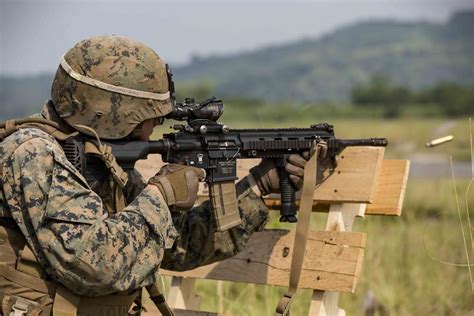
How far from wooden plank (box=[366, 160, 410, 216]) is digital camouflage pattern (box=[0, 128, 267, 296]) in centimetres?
131

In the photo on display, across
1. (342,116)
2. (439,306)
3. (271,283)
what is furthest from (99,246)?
(342,116)

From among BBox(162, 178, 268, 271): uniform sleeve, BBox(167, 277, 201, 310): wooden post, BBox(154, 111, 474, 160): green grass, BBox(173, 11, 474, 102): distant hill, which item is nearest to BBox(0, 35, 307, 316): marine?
BBox(162, 178, 268, 271): uniform sleeve

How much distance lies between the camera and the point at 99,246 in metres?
3.41

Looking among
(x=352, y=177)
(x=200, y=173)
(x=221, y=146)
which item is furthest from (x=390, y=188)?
(x=200, y=173)

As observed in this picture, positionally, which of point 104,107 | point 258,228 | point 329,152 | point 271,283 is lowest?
point 271,283

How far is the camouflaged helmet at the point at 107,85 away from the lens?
146 inches

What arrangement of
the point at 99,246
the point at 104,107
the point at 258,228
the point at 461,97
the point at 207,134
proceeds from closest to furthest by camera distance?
the point at 99,246, the point at 104,107, the point at 207,134, the point at 258,228, the point at 461,97

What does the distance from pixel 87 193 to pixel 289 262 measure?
137 centimetres

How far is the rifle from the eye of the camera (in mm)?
3951

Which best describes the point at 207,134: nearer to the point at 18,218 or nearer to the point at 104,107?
the point at 104,107

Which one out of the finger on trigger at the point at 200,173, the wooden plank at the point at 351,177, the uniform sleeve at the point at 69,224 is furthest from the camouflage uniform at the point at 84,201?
the wooden plank at the point at 351,177

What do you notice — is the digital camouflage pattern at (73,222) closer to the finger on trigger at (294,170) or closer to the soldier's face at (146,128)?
the soldier's face at (146,128)

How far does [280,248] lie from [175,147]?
930mm

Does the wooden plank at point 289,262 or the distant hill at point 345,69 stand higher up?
the wooden plank at point 289,262
